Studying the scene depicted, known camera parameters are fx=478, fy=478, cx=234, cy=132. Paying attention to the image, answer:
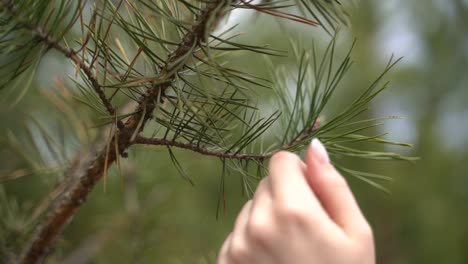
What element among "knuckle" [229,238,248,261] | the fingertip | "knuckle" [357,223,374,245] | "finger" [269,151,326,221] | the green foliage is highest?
the green foliage

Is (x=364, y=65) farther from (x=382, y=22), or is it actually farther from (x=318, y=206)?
(x=318, y=206)

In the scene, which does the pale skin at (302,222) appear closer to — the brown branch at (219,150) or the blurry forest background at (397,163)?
the brown branch at (219,150)

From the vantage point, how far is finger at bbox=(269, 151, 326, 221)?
6.0 inches

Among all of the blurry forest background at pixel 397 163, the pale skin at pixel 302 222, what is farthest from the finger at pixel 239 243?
the blurry forest background at pixel 397 163

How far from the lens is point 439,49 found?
1030 millimetres

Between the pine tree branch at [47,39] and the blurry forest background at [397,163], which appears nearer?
the pine tree branch at [47,39]

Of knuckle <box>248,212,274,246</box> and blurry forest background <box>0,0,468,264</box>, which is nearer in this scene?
knuckle <box>248,212,274,246</box>

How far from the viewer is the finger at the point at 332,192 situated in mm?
160

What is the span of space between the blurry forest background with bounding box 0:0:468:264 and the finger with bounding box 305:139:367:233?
39 cm

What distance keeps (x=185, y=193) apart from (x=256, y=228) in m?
0.65

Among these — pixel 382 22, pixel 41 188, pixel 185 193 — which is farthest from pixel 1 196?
pixel 382 22

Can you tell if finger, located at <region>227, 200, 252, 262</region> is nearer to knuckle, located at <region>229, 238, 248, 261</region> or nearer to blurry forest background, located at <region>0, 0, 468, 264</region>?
knuckle, located at <region>229, 238, 248, 261</region>

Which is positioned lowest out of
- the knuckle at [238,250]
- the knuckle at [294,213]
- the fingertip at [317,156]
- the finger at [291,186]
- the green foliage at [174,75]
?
the knuckle at [238,250]

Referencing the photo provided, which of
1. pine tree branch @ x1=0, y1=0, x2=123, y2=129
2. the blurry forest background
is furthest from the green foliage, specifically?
the blurry forest background
